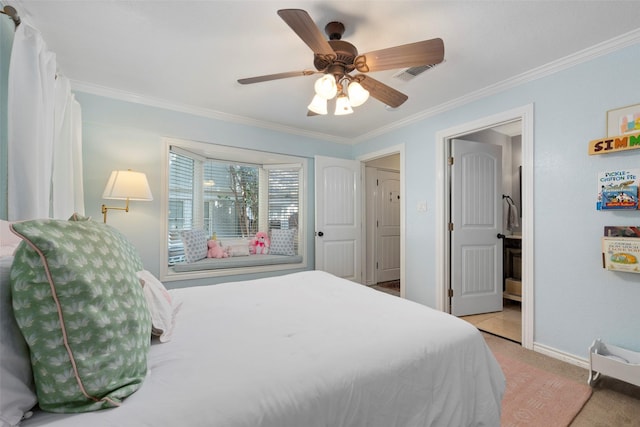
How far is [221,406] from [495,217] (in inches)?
142

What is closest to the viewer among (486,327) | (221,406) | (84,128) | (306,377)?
(221,406)

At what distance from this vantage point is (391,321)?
1.28 meters

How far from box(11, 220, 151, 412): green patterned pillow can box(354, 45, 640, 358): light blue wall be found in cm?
284

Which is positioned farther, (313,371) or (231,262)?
(231,262)

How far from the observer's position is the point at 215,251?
12.1ft

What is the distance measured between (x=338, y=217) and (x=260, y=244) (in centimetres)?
126

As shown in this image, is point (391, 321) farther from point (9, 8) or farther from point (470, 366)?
point (9, 8)

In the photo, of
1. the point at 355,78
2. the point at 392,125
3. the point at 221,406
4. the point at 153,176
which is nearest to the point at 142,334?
the point at 221,406

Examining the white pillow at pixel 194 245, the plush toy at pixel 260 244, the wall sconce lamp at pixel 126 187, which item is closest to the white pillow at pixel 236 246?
the plush toy at pixel 260 244

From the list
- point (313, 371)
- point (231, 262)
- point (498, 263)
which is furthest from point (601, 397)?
point (231, 262)

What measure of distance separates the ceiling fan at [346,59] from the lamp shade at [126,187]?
151cm

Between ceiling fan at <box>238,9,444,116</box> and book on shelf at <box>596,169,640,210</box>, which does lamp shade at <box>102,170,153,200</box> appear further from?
book on shelf at <box>596,169,640,210</box>

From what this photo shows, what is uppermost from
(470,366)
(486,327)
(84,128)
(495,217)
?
(84,128)

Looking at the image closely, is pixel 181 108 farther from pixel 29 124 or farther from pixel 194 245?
pixel 29 124
